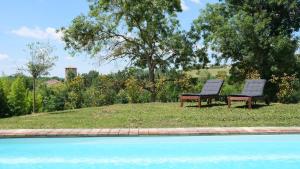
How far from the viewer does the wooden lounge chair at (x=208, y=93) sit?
12.6 metres

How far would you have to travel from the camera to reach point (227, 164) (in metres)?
6.26

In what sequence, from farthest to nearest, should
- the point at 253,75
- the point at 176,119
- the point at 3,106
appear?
the point at 3,106, the point at 253,75, the point at 176,119

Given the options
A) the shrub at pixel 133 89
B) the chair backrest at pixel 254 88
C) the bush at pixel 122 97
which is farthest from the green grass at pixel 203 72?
the chair backrest at pixel 254 88

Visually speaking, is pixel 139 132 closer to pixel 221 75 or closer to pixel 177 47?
pixel 221 75

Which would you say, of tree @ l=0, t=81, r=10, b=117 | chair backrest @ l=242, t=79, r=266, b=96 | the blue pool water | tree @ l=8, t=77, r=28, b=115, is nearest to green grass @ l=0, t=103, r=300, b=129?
chair backrest @ l=242, t=79, r=266, b=96

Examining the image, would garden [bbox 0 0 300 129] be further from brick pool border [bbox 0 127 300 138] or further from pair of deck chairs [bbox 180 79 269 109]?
brick pool border [bbox 0 127 300 138]

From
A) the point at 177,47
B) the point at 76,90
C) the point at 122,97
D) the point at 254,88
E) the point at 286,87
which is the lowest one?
the point at 122,97

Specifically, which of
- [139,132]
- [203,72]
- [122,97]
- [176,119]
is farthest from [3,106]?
[139,132]

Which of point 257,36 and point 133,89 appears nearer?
point 133,89

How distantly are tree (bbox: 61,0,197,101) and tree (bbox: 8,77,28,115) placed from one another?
25.0 metres

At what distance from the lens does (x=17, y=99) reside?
42.8 metres

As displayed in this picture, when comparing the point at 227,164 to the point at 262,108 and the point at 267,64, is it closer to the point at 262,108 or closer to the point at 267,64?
the point at 262,108

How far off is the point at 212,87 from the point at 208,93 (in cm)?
31

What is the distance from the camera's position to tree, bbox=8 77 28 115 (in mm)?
42000
